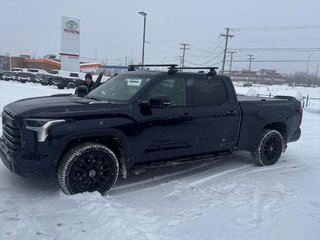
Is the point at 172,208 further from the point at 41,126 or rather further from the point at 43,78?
the point at 43,78

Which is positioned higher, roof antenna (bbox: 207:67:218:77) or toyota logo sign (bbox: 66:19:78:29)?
toyota logo sign (bbox: 66:19:78:29)

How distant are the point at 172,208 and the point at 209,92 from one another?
90.1 inches

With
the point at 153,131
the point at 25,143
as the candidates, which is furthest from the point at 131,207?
the point at 25,143

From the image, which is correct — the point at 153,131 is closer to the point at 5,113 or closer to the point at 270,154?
the point at 5,113

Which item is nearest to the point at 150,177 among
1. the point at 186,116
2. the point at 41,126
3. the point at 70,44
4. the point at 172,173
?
the point at 172,173

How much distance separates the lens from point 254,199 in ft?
16.9

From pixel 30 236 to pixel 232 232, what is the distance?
2124 mm

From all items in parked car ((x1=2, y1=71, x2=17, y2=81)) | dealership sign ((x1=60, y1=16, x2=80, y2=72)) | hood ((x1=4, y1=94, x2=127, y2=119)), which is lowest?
parked car ((x1=2, y1=71, x2=17, y2=81))

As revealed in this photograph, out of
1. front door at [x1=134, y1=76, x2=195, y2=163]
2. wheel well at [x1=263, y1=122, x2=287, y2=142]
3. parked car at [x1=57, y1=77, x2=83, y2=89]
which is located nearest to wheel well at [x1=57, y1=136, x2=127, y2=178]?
front door at [x1=134, y1=76, x2=195, y2=163]

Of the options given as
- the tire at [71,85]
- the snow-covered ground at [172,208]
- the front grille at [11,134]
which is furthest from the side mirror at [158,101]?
the tire at [71,85]

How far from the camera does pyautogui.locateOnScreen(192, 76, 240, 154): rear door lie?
598 cm

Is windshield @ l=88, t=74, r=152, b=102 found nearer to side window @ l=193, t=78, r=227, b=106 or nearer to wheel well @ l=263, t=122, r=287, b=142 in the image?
side window @ l=193, t=78, r=227, b=106

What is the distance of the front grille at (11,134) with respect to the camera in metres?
4.68

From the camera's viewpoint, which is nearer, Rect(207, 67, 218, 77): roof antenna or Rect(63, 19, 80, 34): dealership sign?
Rect(207, 67, 218, 77): roof antenna
